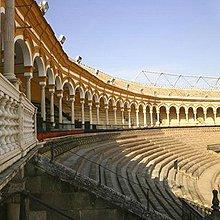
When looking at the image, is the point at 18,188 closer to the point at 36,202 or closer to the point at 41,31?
the point at 36,202

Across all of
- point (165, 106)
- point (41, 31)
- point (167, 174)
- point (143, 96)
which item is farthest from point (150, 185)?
point (165, 106)

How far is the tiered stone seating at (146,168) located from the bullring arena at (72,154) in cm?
6

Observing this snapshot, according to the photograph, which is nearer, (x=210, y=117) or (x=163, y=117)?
(x=163, y=117)

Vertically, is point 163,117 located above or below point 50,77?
below

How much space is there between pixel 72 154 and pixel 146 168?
6.04 meters

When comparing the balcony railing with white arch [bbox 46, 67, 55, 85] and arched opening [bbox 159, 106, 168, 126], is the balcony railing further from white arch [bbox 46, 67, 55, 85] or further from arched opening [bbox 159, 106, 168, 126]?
arched opening [bbox 159, 106, 168, 126]

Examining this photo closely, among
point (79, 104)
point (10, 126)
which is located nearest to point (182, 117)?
point (79, 104)

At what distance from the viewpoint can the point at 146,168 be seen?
57.8 ft

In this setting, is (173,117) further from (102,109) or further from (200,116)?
(102,109)

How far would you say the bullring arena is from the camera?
19.8 ft

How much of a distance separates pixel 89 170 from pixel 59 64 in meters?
12.6

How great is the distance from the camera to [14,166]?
4672 mm

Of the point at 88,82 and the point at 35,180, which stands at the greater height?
the point at 88,82

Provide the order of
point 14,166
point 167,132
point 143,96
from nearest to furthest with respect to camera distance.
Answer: point 14,166 → point 167,132 → point 143,96
